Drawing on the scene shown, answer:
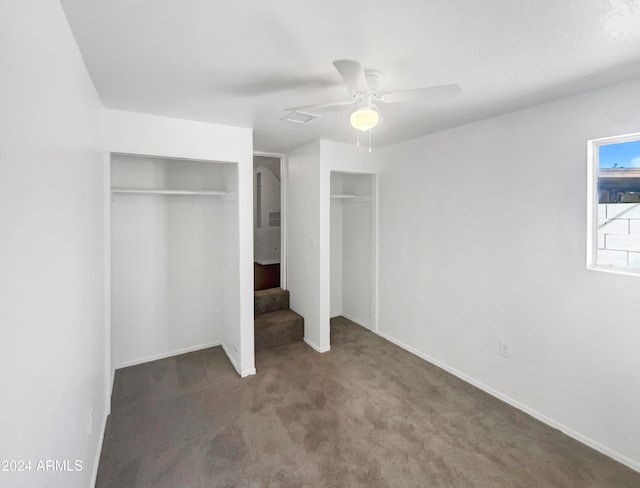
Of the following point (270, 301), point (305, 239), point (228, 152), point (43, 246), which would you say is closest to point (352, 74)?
point (43, 246)

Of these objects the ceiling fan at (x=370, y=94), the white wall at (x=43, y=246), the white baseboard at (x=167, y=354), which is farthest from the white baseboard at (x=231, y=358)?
the ceiling fan at (x=370, y=94)

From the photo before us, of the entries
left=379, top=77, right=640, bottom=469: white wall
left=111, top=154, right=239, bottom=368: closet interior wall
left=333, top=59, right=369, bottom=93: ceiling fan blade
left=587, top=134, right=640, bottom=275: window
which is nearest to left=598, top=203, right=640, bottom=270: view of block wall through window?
left=587, top=134, right=640, bottom=275: window

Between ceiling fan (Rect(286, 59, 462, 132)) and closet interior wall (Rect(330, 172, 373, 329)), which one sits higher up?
ceiling fan (Rect(286, 59, 462, 132))

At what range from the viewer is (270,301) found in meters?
4.19

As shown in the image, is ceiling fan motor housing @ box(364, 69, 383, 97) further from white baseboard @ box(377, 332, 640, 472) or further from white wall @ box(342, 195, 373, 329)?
white baseboard @ box(377, 332, 640, 472)

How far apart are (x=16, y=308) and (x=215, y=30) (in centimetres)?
136

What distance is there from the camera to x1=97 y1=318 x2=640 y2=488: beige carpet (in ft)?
6.42

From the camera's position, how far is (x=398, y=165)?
3781 mm

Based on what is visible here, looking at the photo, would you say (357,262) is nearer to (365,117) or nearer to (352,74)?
(365,117)

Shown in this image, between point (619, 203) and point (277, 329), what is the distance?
131 inches

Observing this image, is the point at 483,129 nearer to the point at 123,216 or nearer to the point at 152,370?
the point at 123,216

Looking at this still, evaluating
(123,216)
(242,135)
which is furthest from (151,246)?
(242,135)

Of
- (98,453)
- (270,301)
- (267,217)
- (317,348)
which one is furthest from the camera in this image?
(267,217)

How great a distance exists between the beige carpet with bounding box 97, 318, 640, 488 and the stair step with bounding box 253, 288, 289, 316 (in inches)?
35.8
